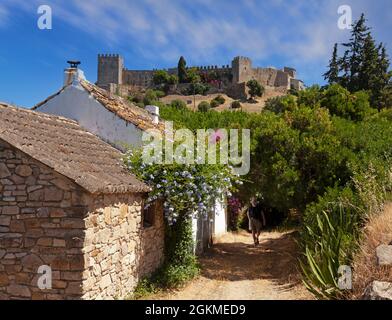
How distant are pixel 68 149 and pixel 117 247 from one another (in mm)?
2178

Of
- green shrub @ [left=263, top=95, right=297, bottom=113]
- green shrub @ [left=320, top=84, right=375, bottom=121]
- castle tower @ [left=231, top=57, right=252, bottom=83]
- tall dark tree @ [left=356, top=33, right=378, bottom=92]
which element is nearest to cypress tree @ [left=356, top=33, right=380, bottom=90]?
tall dark tree @ [left=356, top=33, right=378, bottom=92]

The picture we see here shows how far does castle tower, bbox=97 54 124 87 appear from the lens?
83.7 meters

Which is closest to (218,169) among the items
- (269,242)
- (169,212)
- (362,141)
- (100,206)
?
(169,212)

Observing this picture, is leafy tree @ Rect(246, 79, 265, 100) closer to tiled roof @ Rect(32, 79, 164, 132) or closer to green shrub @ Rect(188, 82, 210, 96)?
green shrub @ Rect(188, 82, 210, 96)

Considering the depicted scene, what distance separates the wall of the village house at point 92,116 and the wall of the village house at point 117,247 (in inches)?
78.3

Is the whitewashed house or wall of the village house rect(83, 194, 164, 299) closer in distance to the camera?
wall of the village house rect(83, 194, 164, 299)

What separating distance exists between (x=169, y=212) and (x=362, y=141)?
6097mm

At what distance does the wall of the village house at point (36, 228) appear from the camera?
273 inches

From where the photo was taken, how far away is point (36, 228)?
23.2ft

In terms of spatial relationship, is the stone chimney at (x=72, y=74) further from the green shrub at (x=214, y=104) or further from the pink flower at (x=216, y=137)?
the green shrub at (x=214, y=104)

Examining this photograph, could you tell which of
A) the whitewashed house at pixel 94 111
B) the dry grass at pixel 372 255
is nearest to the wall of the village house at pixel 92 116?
the whitewashed house at pixel 94 111

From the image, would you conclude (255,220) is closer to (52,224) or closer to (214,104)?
(52,224)

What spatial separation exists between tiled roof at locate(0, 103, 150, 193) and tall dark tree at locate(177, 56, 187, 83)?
7098 centimetres
